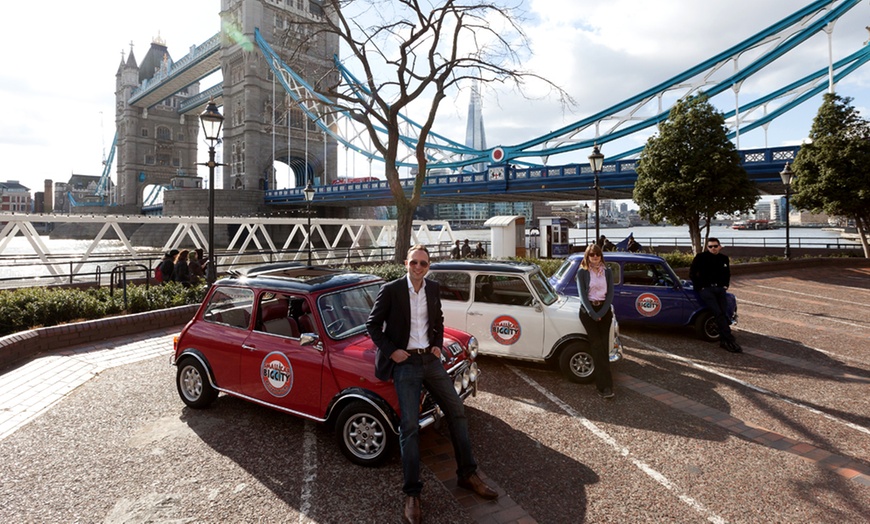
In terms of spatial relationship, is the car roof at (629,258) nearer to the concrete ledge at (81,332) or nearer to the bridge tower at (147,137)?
the concrete ledge at (81,332)

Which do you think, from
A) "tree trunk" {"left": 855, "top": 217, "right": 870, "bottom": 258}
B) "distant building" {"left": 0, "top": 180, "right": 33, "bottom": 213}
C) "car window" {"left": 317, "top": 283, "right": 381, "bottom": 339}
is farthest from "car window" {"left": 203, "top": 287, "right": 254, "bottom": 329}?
"distant building" {"left": 0, "top": 180, "right": 33, "bottom": 213}

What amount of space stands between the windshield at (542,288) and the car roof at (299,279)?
251 centimetres

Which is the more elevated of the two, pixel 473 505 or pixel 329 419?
pixel 329 419

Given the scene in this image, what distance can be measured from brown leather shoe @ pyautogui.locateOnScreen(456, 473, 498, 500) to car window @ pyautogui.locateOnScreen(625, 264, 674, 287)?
255 inches

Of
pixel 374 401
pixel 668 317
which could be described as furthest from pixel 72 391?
pixel 668 317

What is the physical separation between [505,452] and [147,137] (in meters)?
122

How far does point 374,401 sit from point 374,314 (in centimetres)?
85

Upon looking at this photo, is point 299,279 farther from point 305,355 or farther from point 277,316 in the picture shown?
point 305,355

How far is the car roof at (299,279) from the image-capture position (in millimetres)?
4848

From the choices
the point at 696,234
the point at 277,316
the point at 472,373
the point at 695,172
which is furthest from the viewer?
the point at 696,234

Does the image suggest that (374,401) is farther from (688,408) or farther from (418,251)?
(688,408)

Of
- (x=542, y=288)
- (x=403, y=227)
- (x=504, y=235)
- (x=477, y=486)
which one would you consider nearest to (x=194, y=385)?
(x=477, y=486)

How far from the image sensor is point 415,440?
142 inches

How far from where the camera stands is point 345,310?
487 centimetres
